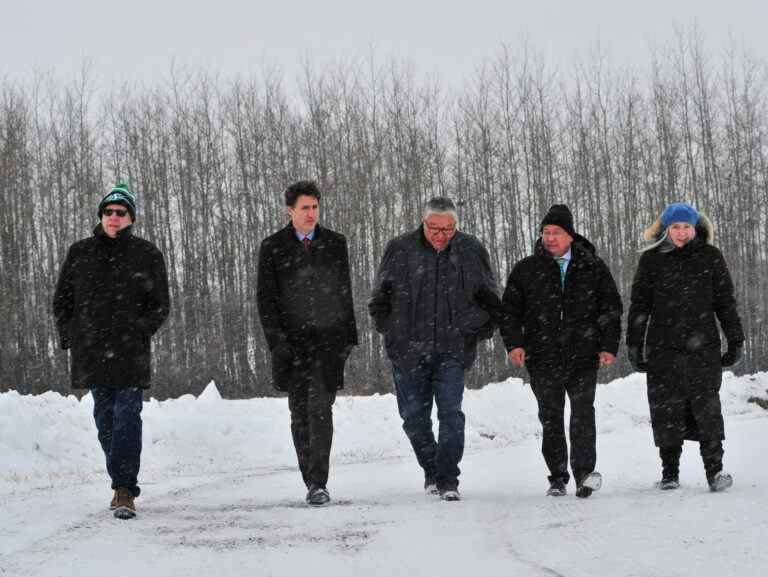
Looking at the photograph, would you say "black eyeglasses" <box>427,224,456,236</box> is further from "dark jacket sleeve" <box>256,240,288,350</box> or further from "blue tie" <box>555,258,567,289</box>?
"dark jacket sleeve" <box>256,240,288,350</box>

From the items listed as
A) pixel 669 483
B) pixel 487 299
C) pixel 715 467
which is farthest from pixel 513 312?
pixel 715 467

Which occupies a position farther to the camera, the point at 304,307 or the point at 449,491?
the point at 304,307

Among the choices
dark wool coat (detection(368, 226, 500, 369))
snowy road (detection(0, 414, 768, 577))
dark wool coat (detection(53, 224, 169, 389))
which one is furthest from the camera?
dark wool coat (detection(368, 226, 500, 369))

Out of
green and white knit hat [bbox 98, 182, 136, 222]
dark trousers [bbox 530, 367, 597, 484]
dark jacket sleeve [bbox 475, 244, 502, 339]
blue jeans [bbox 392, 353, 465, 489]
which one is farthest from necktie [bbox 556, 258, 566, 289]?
green and white knit hat [bbox 98, 182, 136, 222]

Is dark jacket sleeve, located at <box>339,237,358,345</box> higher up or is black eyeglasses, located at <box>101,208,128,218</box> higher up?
black eyeglasses, located at <box>101,208,128,218</box>

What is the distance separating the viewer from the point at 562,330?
7.14 meters

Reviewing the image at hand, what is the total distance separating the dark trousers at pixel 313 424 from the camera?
684 cm


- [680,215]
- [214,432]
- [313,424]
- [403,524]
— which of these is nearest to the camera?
[403,524]

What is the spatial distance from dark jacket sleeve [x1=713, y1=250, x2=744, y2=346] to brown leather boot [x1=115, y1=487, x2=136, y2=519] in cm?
415

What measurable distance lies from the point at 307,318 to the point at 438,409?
3.70 ft

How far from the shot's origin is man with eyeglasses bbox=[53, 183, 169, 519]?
21.1 feet

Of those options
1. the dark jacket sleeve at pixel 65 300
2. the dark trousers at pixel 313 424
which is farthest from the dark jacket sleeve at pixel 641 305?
the dark jacket sleeve at pixel 65 300

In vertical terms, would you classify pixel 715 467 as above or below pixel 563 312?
below

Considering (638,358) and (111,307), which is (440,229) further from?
(111,307)
